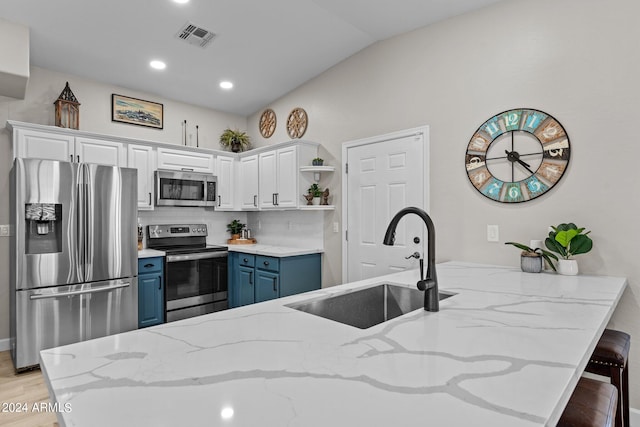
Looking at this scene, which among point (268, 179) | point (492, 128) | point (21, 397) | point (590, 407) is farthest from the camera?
point (268, 179)

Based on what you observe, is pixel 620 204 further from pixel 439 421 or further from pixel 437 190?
pixel 439 421

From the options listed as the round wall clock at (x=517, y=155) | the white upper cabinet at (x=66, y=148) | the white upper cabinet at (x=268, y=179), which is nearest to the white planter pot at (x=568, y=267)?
the round wall clock at (x=517, y=155)

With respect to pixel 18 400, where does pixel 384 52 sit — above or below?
above

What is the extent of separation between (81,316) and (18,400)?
0.71 m

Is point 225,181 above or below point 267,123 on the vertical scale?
below

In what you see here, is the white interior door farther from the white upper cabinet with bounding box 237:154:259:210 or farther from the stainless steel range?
the stainless steel range

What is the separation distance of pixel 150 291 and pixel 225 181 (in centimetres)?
163

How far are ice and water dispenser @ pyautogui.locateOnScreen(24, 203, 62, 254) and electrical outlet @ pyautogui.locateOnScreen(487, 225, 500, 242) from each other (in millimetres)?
3412

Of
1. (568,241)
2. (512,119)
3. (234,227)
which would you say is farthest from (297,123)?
(568,241)

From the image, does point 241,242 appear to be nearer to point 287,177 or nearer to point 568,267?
point 287,177

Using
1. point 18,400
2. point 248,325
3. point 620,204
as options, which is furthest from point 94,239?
point 620,204

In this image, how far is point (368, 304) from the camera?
189 cm

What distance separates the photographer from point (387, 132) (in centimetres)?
342

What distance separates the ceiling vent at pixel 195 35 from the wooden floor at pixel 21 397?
9.37ft
